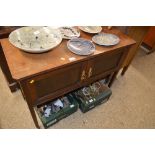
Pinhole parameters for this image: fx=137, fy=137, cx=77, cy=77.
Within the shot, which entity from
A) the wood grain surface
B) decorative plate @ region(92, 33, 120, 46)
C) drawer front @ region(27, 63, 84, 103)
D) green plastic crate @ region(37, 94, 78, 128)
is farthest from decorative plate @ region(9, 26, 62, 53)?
green plastic crate @ region(37, 94, 78, 128)

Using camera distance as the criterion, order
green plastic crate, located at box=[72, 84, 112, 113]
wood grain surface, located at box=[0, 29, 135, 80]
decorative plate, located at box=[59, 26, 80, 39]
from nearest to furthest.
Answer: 1. wood grain surface, located at box=[0, 29, 135, 80]
2. decorative plate, located at box=[59, 26, 80, 39]
3. green plastic crate, located at box=[72, 84, 112, 113]

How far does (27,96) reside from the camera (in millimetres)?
920

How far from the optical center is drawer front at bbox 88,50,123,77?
110 cm

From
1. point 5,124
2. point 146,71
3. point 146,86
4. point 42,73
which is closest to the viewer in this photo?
point 42,73

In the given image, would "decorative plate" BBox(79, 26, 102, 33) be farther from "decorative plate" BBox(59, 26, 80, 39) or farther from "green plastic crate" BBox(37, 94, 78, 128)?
"green plastic crate" BBox(37, 94, 78, 128)

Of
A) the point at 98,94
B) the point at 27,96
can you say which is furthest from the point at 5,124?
the point at 98,94

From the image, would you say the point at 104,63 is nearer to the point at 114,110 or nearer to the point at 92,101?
the point at 92,101

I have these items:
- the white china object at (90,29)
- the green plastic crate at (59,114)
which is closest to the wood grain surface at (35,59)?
the white china object at (90,29)

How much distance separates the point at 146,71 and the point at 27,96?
178 cm

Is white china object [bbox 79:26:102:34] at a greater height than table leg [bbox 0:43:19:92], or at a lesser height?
greater

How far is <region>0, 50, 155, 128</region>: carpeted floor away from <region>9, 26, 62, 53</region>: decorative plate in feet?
2.51

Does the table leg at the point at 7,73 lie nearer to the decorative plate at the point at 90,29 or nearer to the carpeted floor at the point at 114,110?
the carpeted floor at the point at 114,110

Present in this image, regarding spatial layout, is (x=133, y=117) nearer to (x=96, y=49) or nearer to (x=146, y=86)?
(x=146, y=86)

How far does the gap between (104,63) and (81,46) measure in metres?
0.30
